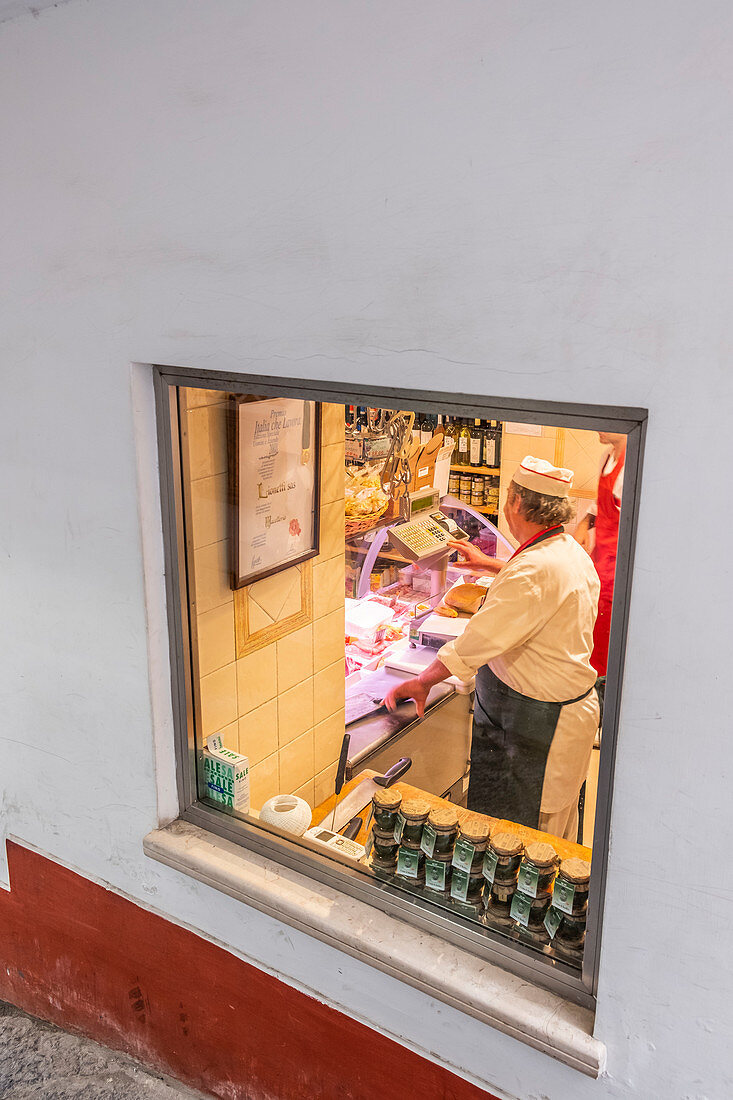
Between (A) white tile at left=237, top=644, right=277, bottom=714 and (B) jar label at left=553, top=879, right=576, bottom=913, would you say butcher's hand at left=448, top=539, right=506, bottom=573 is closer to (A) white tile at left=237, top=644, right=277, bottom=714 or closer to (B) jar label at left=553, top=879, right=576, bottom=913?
(B) jar label at left=553, top=879, right=576, bottom=913

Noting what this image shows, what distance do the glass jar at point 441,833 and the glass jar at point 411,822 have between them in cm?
2

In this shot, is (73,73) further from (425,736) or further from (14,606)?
(425,736)

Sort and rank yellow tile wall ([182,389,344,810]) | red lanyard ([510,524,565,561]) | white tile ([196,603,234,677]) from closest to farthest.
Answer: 1. red lanyard ([510,524,565,561])
2. yellow tile wall ([182,389,344,810])
3. white tile ([196,603,234,677])

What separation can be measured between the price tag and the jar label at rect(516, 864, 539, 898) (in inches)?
4.9

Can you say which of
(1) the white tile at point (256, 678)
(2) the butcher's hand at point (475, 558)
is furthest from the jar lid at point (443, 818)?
(1) the white tile at point (256, 678)

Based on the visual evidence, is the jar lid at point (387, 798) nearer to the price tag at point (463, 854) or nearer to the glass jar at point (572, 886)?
the price tag at point (463, 854)

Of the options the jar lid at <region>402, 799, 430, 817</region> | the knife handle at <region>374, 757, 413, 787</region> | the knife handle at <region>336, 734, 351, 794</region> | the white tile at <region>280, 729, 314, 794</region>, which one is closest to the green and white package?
the white tile at <region>280, 729, 314, 794</region>

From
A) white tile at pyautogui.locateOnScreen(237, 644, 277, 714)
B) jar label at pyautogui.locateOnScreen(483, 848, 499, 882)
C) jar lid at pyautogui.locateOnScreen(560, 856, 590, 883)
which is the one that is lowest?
jar label at pyautogui.locateOnScreen(483, 848, 499, 882)

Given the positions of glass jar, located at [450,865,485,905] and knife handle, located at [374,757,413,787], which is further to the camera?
knife handle, located at [374,757,413,787]

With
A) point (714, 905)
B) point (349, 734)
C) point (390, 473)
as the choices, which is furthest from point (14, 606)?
point (714, 905)

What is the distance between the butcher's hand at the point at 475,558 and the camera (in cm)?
192

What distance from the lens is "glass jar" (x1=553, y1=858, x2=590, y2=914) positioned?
1.78 m

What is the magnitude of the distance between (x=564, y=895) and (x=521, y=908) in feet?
0.39

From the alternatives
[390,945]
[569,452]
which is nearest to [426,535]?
[569,452]
